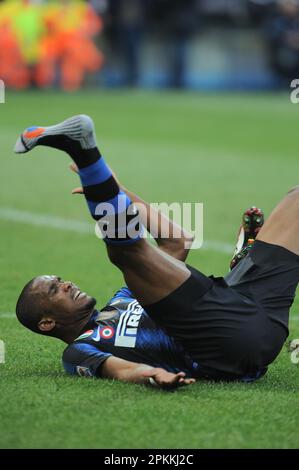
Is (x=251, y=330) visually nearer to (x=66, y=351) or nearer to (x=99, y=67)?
(x=66, y=351)

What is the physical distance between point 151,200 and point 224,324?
20.2 ft

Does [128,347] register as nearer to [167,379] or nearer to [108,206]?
[167,379]

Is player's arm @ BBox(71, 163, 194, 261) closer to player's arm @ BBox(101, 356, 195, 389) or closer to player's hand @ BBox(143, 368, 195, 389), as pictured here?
player's arm @ BBox(101, 356, 195, 389)

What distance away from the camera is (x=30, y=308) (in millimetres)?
5227

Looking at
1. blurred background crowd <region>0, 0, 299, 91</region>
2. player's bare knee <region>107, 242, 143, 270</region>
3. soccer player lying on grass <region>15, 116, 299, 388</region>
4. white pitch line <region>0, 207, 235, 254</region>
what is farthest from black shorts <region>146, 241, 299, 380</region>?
blurred background crowd <region>0, 0, 299, 91</region>

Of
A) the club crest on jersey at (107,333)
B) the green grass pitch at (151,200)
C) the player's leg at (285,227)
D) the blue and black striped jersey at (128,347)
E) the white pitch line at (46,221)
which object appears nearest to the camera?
the green grass pitch at (151,200)

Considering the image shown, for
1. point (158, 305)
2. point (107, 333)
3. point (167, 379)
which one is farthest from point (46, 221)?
point (167, 379)

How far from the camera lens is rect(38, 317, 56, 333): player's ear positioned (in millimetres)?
5234

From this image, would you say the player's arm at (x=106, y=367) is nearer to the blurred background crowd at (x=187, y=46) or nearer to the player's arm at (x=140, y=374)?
the player's arm at (x=140, y=374)

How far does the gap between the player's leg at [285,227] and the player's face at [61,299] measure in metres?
0.95

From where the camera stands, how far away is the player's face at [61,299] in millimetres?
5219

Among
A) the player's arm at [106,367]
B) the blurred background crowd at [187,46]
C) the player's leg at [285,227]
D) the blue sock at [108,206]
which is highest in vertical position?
the blue sock at [108,206]

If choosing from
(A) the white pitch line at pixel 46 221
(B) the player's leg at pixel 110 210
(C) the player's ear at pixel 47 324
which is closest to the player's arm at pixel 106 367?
(C) the player's ear at pixel 47 324

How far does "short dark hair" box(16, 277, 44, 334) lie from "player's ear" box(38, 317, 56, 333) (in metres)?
0.02
